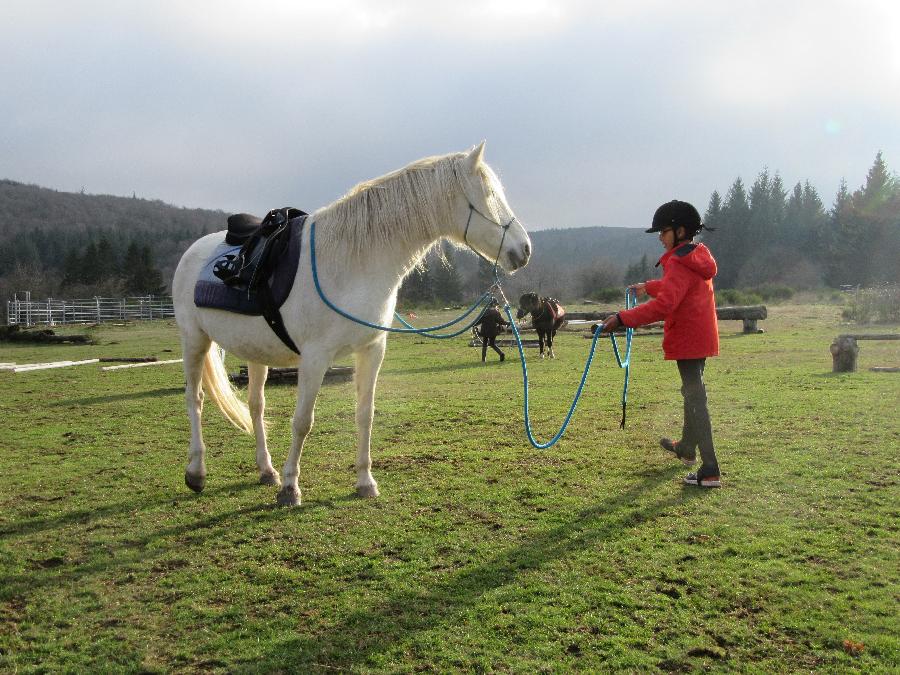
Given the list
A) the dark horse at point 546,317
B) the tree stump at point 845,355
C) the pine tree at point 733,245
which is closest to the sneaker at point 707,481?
the tree stump at point 845,355

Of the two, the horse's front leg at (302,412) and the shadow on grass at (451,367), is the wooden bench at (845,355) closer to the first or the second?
the shadow on grass at (451,367)

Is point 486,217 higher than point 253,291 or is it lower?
higher

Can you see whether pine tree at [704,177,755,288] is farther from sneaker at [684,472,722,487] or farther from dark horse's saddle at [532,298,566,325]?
sneaker at [684,472,722,487]

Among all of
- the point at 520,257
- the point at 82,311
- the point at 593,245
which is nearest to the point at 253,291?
the point at 520,257

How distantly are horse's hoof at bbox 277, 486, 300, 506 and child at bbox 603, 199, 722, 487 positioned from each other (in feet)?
8.28

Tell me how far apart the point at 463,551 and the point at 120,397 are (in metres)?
8.44

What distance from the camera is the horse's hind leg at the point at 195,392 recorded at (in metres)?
5.02

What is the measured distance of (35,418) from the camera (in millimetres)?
8406

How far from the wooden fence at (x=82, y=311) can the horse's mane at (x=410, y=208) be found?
139ft

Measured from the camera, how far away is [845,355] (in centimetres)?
1130

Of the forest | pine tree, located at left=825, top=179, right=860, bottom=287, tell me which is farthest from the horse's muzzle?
pine tree, located at left=825, top=179, right=860, bottom=287

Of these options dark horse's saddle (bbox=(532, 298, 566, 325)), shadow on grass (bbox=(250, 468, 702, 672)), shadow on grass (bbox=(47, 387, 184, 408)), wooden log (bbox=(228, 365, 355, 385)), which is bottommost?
shadow on grass (bbox=(250, 468, 702, 672))

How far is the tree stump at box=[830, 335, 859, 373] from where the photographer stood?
11281 mm

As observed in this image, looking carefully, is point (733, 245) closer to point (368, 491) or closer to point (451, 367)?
point (451, 367)
